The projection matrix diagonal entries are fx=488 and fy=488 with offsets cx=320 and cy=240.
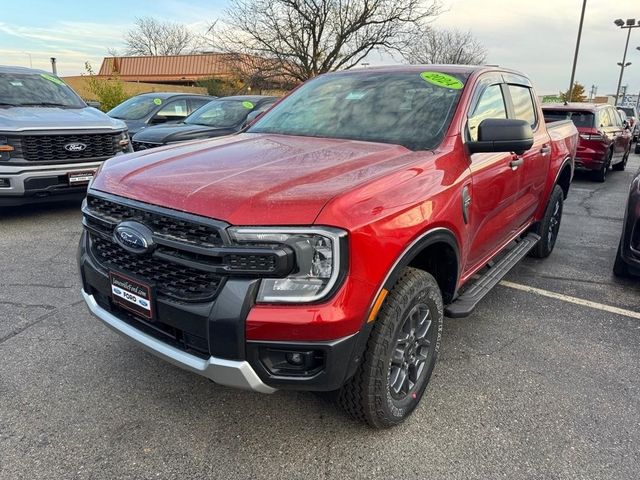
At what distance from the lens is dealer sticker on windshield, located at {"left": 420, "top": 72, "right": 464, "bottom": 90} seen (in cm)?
312

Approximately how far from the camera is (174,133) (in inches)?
292

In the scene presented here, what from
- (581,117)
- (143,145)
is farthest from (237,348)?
(581,117)

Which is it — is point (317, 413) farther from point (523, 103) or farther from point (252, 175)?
point (523, 103)

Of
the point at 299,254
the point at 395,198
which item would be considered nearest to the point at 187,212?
the point at 299,254

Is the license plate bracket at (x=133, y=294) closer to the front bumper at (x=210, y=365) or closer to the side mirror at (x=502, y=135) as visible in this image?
the front bumper at (x=210, y=365)

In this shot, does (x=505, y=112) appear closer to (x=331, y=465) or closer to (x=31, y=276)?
(x=331, y=465)

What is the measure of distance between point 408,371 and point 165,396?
133 centimetres

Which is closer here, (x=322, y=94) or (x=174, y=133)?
(x=322, y=94)

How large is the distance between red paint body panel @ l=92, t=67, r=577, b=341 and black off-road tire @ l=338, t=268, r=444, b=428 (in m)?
0.18

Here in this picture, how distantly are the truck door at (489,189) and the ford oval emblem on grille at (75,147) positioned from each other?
15.9 feet

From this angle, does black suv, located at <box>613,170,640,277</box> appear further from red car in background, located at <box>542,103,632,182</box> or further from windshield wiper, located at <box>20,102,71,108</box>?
windshield wiper, located at <box>20,102,71,108</box>

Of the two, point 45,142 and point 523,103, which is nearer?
point 523,103

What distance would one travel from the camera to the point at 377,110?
10.3 ft

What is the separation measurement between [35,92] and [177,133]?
1.94 meters
